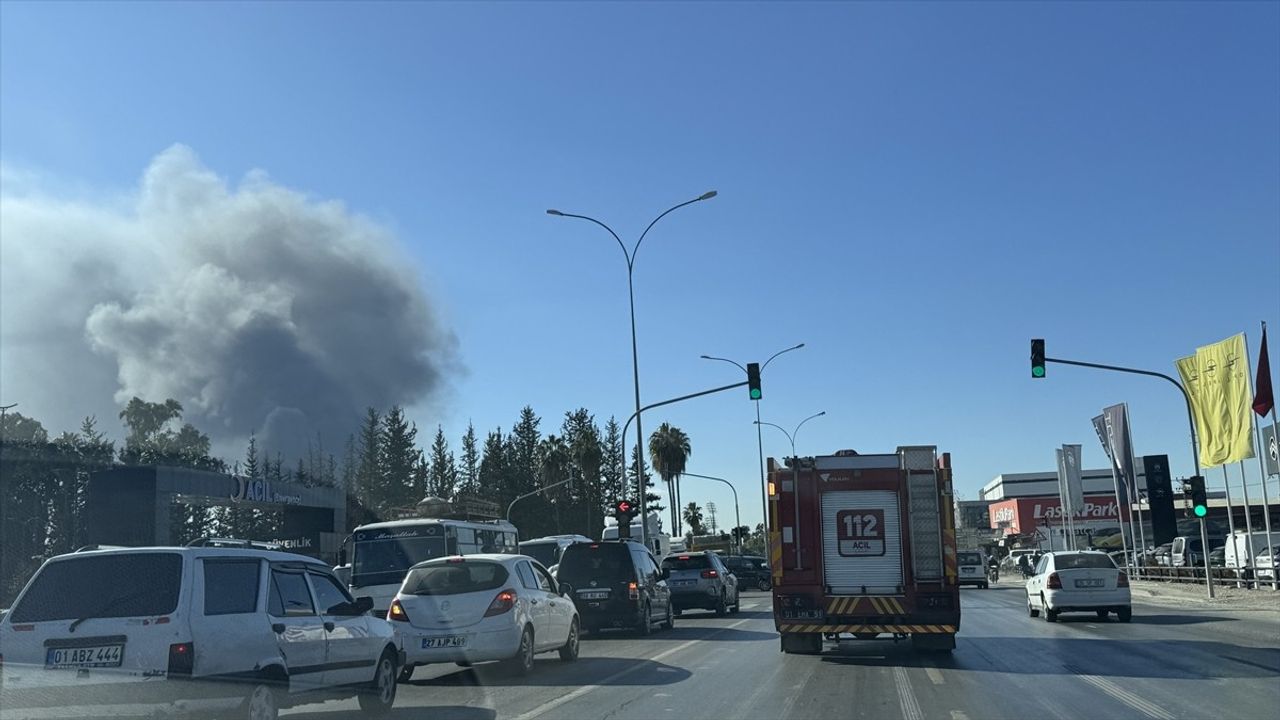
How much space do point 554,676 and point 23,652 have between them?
750cm

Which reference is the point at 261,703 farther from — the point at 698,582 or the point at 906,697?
the point at 698,582

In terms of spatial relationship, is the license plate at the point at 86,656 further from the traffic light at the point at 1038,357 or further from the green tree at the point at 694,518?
the green tree at the point at 694,518

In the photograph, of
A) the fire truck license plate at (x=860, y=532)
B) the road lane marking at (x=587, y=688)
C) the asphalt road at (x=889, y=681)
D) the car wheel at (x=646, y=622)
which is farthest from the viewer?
the car wheel at (x=646, y=622)

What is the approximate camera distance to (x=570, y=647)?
55.2 feet

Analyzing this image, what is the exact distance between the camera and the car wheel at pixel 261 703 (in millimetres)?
8789

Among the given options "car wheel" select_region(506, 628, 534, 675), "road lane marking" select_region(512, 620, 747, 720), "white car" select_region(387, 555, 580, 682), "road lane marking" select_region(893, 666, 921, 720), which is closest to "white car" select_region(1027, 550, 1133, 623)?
"road lane marking" select_region(512, 620, 747, 720)

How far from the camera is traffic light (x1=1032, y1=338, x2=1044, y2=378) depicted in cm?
3023

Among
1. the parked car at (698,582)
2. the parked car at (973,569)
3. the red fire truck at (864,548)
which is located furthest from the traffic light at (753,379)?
the parked car at (973,569)

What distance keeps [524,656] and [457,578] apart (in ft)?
4.47

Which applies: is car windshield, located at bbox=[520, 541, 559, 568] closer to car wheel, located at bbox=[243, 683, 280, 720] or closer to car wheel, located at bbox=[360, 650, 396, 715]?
car wheel, located at bbox=[360, 650, 396, 715]

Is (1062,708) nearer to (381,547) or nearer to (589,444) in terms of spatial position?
(381,547)

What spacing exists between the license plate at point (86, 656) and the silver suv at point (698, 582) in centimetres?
2192

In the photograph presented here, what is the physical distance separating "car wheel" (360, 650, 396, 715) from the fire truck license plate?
736 cm

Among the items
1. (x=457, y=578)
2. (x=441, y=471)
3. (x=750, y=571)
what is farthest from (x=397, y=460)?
(x=457, y=578)
